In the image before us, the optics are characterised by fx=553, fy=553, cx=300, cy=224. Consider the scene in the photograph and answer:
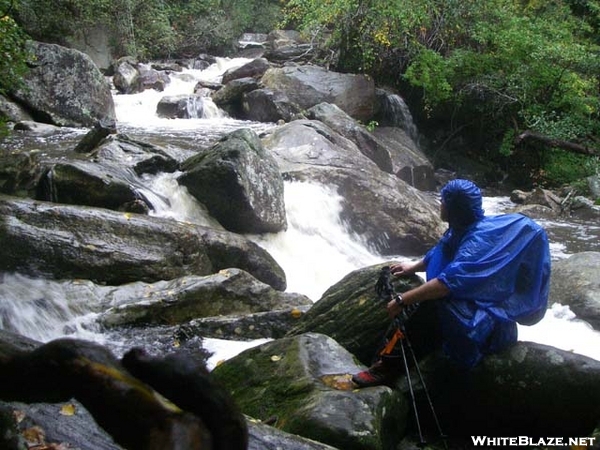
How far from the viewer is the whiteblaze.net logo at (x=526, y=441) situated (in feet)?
11.3

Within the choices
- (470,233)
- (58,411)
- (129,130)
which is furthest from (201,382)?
(129,130)

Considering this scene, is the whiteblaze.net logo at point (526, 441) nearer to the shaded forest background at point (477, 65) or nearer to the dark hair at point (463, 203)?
the dark hair at point (463, 203)

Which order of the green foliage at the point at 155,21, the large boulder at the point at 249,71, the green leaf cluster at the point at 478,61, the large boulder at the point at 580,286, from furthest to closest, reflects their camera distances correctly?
1. the large boulder at the point at 249,71
2. the green foliage at the point at 155,21
3. the green leaf cluster at the point at 478,61
4. the large boulder at the point at 580,286

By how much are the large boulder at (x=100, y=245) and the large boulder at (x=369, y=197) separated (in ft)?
11.9

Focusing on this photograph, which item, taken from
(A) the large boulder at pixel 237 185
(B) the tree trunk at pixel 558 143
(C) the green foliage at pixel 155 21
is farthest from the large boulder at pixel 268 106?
(B) the tree trunk at pixel 558 143

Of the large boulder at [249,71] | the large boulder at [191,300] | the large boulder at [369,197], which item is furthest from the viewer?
the large boulder at [249,71]

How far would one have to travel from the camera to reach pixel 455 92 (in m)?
17.3

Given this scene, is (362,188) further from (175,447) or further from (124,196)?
(175,447)

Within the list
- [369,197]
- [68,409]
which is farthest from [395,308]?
[369,197]

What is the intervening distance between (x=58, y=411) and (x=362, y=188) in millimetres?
8574

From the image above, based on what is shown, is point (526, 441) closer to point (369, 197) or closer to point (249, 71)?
point (369, 197)

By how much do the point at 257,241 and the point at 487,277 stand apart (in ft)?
18.3

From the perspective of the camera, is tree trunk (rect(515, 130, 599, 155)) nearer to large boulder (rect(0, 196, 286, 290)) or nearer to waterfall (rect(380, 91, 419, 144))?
waterfall (rect(380, 91, 419, 144))

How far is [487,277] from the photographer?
131 inches
